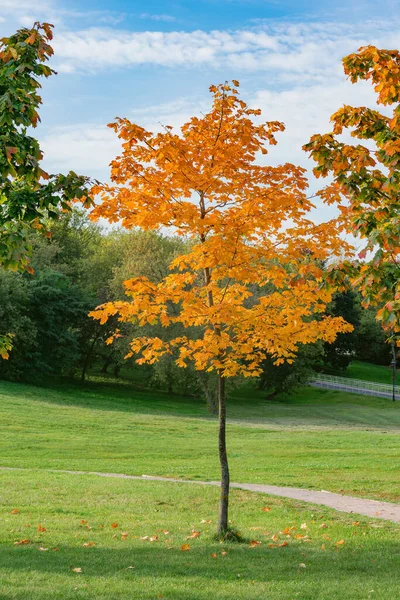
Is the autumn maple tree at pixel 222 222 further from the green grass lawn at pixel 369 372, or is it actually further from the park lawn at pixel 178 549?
the green grass lawn at pixel 369 372

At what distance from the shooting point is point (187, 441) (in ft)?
77.9

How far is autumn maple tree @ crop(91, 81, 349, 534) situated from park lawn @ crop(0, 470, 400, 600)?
1181 mm

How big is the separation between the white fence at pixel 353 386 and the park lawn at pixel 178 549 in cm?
4640

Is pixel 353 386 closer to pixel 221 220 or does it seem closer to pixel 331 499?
pixel 331 499

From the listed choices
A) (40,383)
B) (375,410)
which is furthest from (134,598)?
(375,410)

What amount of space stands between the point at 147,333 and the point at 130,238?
43.1ft

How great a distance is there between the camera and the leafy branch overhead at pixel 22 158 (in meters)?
6.66

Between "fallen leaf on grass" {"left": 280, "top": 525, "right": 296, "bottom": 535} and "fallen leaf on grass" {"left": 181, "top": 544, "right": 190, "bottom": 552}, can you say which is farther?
"fallen leaf on grass" {"left": 280, "top": 525, "right": 296, "bottom": 535}

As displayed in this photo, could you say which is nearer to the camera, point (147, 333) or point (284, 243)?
point (284, 243)

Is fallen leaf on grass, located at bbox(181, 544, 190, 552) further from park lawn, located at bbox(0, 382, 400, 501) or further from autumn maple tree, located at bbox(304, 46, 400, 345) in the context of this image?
park lawn, located at bbox(0, 382, 400, 501)

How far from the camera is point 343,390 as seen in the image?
5816 cm

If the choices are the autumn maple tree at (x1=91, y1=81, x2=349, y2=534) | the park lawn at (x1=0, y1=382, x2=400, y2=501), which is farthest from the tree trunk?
the park lawn at (x1=0, y1=382, x2=400, y2=501)

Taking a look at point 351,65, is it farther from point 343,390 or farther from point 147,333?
point 343,390

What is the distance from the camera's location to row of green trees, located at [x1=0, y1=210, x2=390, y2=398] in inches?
1561
